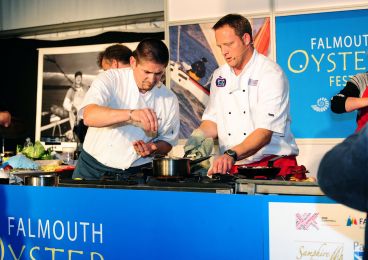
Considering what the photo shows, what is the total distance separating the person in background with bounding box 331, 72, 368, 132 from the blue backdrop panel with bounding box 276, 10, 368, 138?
604 mm

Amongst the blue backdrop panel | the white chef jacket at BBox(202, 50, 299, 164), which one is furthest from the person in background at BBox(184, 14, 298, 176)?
the blue backdrop panel

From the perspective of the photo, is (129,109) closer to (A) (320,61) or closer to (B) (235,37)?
(B) (235,37)

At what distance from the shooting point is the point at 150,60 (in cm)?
246

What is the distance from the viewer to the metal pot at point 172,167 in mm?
2020

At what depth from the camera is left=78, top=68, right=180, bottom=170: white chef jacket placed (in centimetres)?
265

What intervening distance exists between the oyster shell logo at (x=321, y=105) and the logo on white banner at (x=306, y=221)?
213 cm

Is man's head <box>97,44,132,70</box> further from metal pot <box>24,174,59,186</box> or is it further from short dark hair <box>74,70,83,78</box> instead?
short dark hair <box>74,70,83,78</box>

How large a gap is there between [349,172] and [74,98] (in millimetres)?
5340

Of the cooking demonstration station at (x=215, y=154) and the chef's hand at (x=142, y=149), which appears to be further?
the chef's hand at (x=142, y=149)

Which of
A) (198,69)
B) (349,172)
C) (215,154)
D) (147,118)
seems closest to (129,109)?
(147,118)

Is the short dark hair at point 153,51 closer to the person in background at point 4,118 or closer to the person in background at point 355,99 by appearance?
the person in background at point 355,99

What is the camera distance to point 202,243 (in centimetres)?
179

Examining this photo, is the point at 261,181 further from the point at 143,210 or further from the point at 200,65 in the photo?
the point at 200,65

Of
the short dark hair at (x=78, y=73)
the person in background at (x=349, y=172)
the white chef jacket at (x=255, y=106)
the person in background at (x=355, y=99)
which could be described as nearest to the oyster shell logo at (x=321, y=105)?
the person in background at (x=355, y=99)
